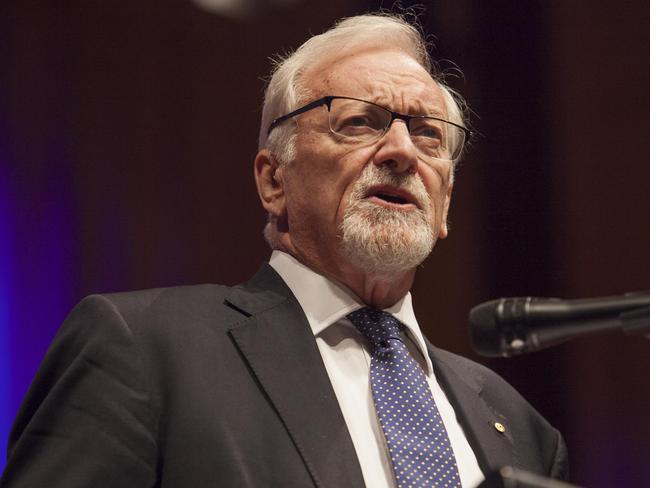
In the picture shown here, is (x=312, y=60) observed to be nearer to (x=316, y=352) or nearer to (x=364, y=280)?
(x=364, y=280)

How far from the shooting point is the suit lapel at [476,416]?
1732 millimetres

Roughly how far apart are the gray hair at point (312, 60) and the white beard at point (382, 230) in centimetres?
24

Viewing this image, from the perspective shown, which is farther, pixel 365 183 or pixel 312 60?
pixel 312 60

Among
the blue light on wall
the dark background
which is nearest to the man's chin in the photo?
the dark background

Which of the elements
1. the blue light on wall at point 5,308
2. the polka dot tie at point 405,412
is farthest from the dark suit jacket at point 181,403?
the blue light on wall at point 5,308

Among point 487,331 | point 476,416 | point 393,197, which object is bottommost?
point 476,416

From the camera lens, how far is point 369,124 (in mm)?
1878

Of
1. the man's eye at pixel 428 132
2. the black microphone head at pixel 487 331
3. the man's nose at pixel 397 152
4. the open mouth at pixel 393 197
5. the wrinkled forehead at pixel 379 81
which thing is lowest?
the black microphone head at pixel 487 331

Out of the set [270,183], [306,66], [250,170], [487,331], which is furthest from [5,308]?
[487,331]

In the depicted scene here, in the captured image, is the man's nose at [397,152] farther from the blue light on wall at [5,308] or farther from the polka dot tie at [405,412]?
the blue light on wall at [5,308]

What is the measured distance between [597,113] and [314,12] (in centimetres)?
110

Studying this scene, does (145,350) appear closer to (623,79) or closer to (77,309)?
(77,309)

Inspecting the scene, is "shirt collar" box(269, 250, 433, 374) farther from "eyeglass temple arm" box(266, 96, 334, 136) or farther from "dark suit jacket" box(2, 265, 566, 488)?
"eyeglass temple arm" box(266, 96, 334, 136)

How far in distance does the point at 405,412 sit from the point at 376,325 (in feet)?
0.76
